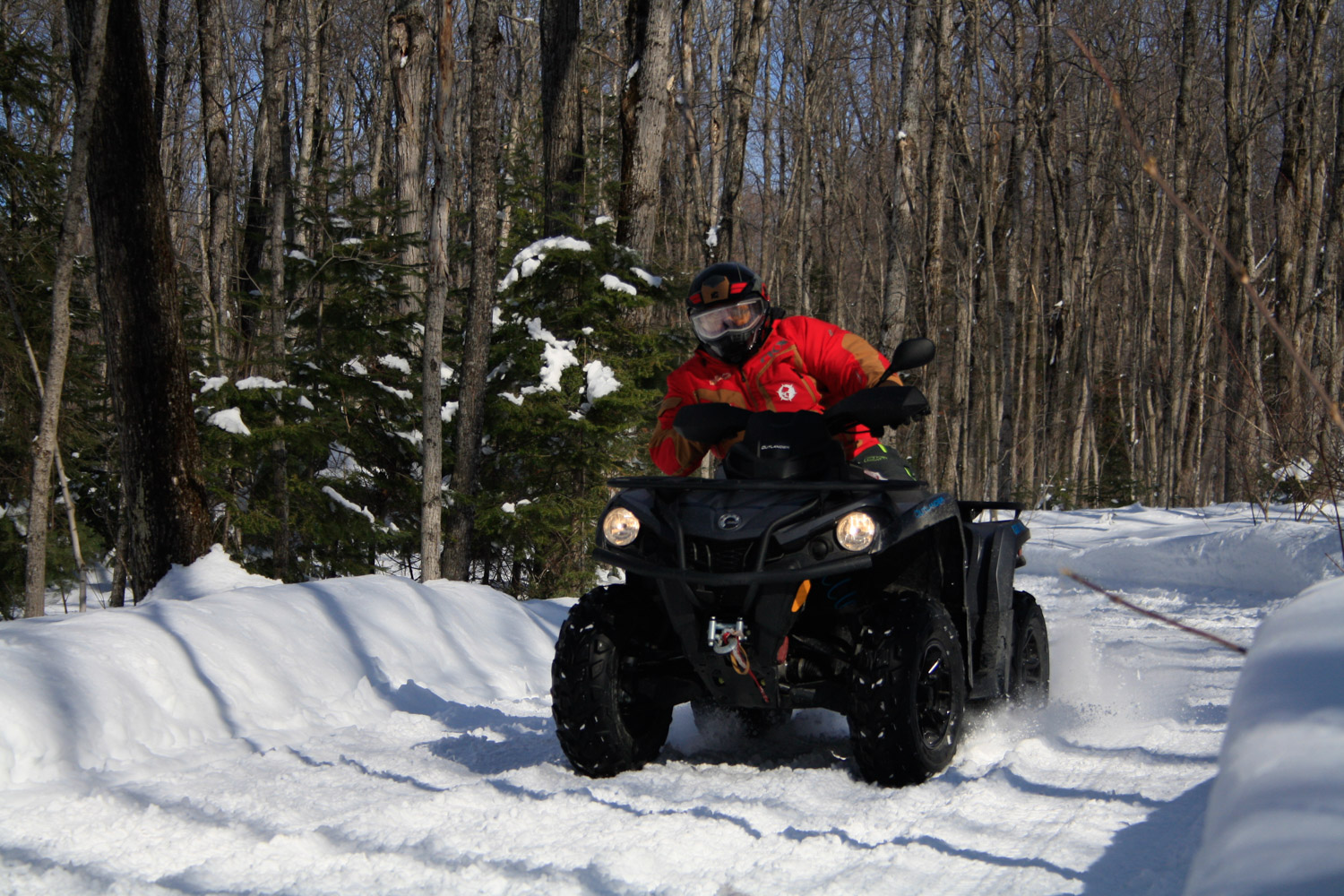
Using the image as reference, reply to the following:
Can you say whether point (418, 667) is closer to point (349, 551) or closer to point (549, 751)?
point (549, 751)

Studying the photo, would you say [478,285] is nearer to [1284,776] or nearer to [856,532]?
[856,532]

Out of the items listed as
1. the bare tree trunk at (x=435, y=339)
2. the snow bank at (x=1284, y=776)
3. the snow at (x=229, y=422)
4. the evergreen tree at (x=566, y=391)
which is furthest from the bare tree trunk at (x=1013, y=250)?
the snow bank at (x=1284, y=776)

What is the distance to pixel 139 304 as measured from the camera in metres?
6.58

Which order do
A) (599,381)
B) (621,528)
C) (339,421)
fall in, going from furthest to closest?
(339,421), (599,381), (621,528)

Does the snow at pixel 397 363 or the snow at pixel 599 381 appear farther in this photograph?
the snow at pixel 397 363

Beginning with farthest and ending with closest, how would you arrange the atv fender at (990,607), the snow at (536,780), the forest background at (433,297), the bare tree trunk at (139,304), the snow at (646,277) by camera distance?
the snow at (646,277) → the forest background at (433,297) → the bare tree trunk at (139,304) → the atv fender at (990,607) → the snow at (536,780)

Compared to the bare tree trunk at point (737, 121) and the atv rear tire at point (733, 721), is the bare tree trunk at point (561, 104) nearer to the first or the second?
the bare tree trunk at point (737, 121)

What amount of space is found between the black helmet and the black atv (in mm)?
513

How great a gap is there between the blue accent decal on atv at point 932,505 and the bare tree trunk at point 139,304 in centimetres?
531

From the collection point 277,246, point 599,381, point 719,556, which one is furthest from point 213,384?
point 719,556

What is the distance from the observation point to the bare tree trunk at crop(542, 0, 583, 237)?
38.4 ft

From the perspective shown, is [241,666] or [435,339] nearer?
[241,666]

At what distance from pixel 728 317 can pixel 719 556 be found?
130 cm

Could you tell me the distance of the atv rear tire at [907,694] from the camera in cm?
297
